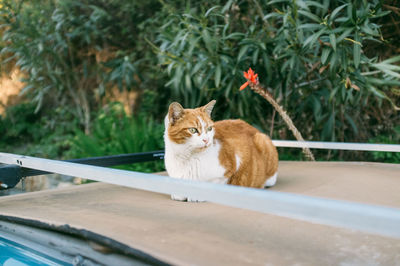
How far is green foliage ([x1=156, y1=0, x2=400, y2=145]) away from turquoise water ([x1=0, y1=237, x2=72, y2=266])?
5.69 ft

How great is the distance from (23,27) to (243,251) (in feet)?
14.4

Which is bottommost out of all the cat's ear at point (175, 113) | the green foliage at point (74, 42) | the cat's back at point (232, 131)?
the cat's back at point (232, 131)

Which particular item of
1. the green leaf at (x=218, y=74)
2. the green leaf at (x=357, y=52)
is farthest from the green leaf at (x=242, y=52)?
the green leaf at (x=357, y=52)

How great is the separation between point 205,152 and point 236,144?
0.20 m

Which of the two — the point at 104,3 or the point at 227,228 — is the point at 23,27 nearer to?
the point at 104,3

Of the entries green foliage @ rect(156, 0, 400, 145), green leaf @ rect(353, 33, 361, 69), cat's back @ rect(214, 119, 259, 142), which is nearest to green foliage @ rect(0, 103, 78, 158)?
green foliage @ rect(156, 0, 400, 145)

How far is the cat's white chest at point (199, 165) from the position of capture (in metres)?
1.37

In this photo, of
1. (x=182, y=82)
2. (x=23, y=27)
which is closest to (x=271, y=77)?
(x=182, y=82)

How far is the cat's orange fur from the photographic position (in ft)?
4.53

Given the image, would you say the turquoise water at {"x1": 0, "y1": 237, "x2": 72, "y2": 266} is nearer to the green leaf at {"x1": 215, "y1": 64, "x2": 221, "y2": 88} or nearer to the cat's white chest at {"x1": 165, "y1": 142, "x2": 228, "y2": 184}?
the cat's white chest at {"x1": 165, "y1": 142, "x2": 228, "y2": 184}

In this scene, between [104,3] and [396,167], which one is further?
[104,3]

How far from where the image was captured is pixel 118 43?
4.85m

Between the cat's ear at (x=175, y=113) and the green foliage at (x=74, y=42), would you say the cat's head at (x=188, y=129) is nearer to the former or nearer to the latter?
the cat's ear at (x=175, y=113)

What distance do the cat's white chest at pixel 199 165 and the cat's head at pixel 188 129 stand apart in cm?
3
